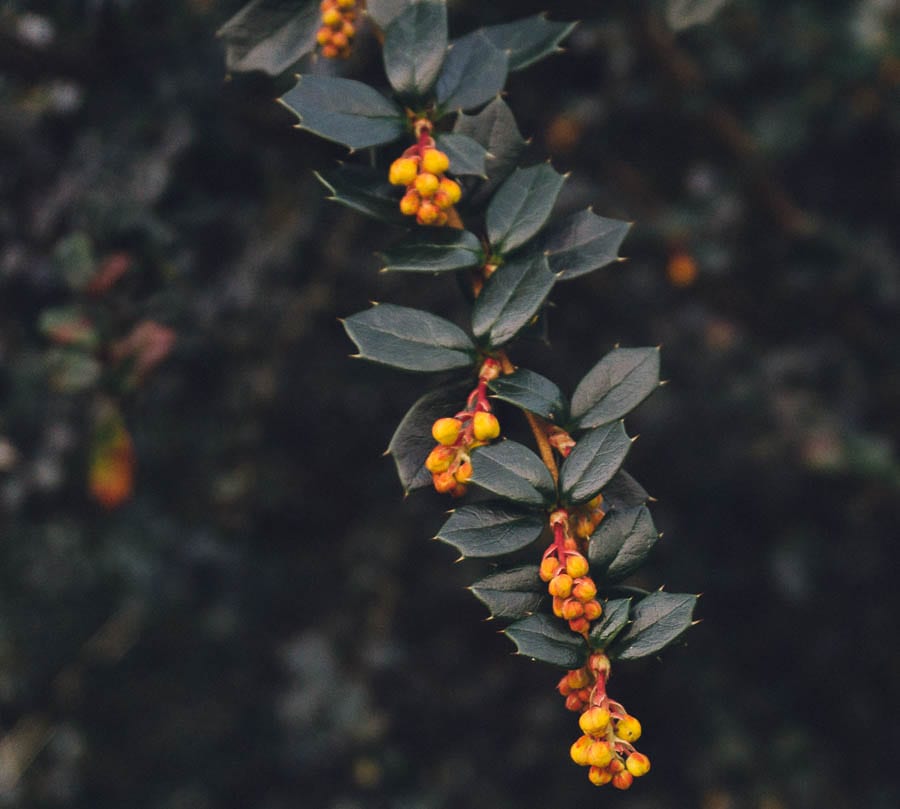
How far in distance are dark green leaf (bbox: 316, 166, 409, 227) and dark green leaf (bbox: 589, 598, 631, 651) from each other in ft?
1.39

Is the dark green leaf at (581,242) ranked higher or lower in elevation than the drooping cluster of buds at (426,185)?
lower

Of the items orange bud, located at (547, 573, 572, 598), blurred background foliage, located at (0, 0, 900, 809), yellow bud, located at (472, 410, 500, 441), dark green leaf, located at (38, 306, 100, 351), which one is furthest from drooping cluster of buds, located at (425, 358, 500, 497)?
blurred background foliage, located at (0, 0, 900, 809)

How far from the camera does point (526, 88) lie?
75.7 inches

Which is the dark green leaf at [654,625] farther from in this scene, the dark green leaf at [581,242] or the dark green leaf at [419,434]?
the dark green leaf at [581,242]

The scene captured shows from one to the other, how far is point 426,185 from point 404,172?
27 millimetres

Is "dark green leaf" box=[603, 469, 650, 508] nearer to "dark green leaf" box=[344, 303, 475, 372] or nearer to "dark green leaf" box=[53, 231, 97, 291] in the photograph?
"dark green leaf" box=[344, 303, 475, 372]

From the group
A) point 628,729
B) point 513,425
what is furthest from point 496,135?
point 513,425

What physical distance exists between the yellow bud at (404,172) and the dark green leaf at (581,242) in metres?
0.16

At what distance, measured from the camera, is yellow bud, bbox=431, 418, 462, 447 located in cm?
77

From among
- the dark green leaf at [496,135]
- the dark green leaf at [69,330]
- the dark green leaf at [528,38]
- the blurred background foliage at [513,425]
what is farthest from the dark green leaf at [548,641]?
the blurred background foliage at [513,425]

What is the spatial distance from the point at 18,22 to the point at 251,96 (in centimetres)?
41

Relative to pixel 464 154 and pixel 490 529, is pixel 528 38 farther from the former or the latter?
pixel 490 529

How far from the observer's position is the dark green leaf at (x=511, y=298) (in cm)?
79

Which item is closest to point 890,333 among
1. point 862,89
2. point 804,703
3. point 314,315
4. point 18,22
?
point 862,89
